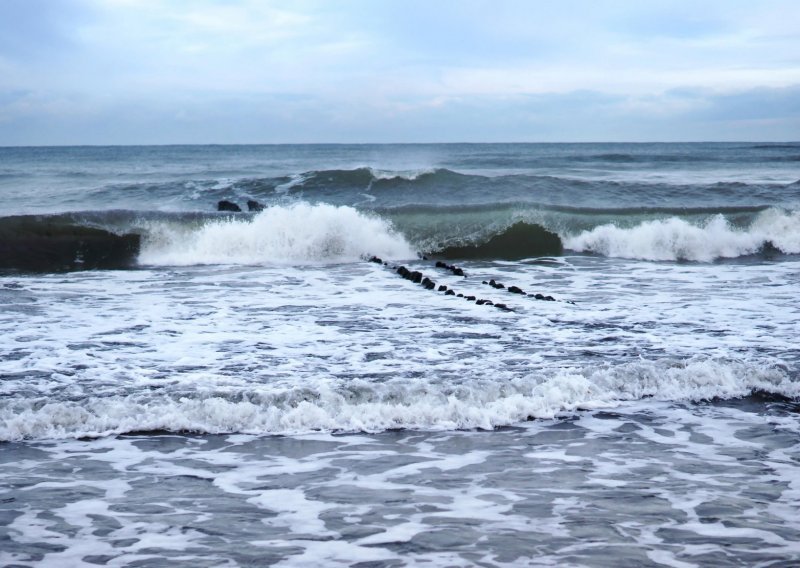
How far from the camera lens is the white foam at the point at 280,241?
15172 mm

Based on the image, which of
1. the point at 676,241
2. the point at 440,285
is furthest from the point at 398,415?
the point at 676,241

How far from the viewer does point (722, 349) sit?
25.3 ft

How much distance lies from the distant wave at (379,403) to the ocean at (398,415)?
19 mm

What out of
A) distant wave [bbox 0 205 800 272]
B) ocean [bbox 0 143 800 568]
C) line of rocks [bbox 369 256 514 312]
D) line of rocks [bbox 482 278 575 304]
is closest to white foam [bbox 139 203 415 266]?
distant wave [bbox 0 205 800 272]

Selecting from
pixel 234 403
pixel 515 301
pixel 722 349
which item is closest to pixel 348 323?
pixel 515 301

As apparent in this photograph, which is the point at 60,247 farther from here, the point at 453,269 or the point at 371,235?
the point at 453,269

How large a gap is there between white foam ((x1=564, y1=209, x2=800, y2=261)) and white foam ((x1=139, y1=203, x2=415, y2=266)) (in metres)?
3.96

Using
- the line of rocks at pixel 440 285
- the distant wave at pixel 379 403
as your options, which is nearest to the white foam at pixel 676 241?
the line of rocks at pixel 440 285

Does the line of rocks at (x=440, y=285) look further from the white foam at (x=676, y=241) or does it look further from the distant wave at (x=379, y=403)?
the white foam at (x=676, y=241)

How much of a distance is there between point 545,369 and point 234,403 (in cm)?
258

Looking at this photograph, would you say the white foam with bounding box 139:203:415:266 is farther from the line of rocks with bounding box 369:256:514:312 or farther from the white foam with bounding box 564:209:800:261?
the white foam with bounding box 564:209:800:261

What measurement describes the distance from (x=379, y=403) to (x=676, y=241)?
12.5 m

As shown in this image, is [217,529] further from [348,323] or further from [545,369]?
[348,323]

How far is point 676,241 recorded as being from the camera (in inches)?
673
